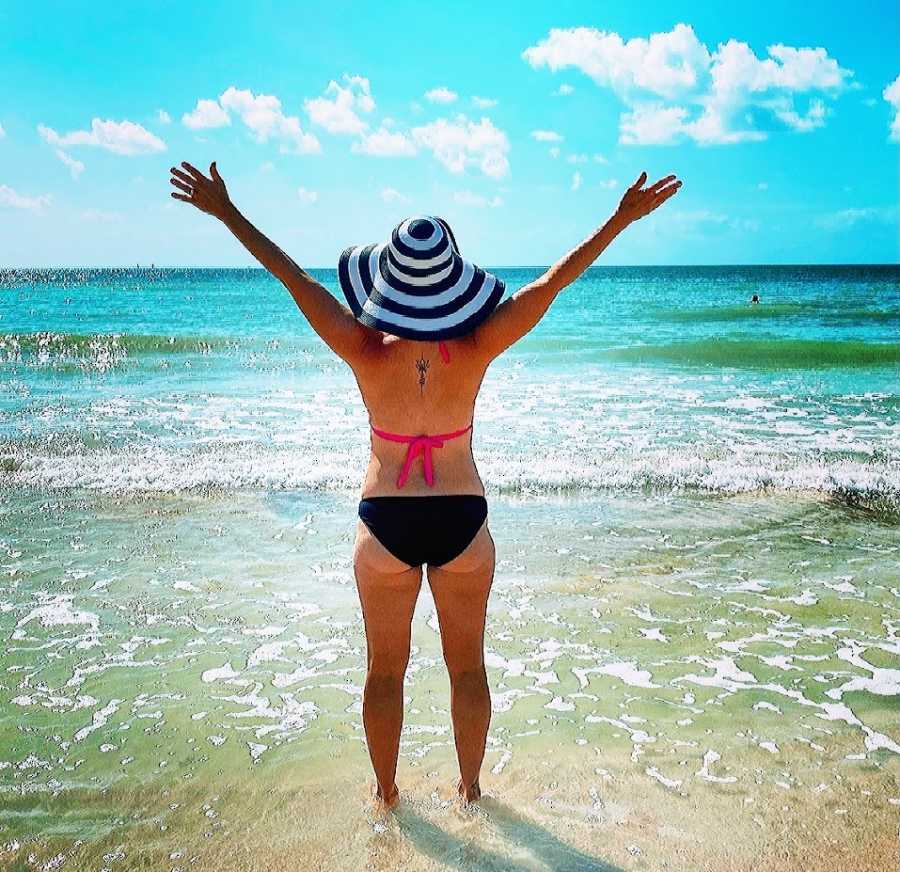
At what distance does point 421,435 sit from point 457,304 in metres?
0.48

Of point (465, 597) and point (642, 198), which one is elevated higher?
point (642, 198)

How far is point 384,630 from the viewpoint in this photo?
3072 millimetres

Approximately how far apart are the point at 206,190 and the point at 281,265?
37 cm

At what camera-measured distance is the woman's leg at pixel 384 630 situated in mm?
2977

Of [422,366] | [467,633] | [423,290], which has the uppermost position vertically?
[423,290]

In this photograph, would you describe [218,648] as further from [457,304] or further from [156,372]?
[156,372]

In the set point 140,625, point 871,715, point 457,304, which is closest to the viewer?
point 457,304

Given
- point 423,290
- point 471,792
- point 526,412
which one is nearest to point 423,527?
point 423,290

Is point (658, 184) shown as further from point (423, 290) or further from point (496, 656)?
point (496, 656)

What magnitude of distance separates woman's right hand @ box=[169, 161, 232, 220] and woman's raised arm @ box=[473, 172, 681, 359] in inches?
36.8

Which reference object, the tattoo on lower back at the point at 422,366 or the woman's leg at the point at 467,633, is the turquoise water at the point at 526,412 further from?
the tattoo on lower back at the point at 422,366

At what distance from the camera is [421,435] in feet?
9.63

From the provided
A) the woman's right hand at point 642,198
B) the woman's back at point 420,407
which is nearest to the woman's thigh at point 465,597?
the woman's back at point 420,407

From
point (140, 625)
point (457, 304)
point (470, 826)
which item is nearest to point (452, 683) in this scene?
point (470, 826)
